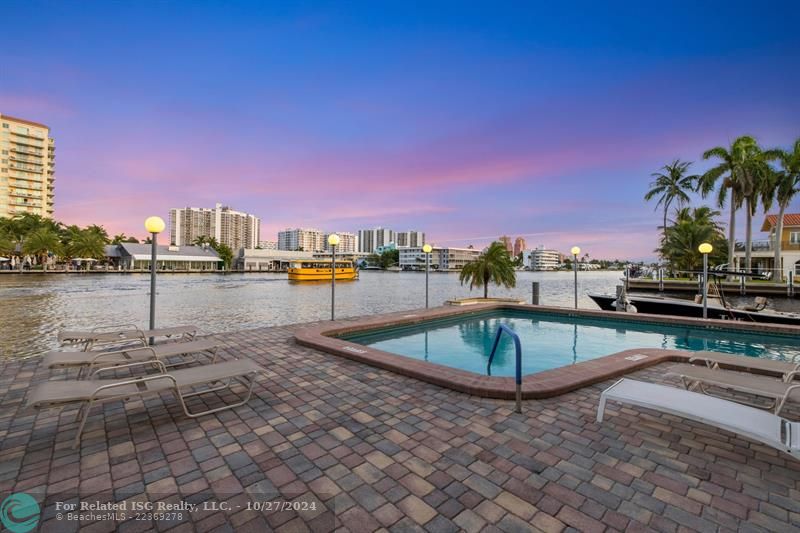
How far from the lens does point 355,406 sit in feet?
11.5

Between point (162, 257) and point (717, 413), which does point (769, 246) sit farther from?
point (162, 257)

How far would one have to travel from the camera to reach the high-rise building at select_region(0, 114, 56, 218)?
71812mm

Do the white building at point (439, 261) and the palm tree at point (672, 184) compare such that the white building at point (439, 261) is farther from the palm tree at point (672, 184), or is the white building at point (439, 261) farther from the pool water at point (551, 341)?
the pool water at point (551, 341)

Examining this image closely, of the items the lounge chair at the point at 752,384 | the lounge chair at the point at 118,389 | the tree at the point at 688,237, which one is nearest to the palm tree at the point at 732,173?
the tree at the point at 688,237

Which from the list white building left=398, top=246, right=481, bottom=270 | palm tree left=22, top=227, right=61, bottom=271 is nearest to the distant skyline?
palm tree left=22, top=227, right=61, bottom=271

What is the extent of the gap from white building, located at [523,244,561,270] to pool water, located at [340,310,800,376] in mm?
149207

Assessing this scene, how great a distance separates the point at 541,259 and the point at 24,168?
171499mm

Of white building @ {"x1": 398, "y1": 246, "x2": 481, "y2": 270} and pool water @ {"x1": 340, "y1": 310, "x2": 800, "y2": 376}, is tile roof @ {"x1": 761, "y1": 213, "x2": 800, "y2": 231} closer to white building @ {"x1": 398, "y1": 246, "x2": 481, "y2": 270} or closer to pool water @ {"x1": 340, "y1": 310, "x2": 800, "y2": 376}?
pool water @ {"x1": 340, "y1": 310, "x2": 800, "y2": 376}

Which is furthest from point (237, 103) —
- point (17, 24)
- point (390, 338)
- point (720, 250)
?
point (720, 250)

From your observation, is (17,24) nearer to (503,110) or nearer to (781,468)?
(503,110)

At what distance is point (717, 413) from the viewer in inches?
101

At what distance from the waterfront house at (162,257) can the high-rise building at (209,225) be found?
55593 millimetres

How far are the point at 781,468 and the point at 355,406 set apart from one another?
3479 mm

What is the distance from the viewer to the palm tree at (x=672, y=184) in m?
32.0
